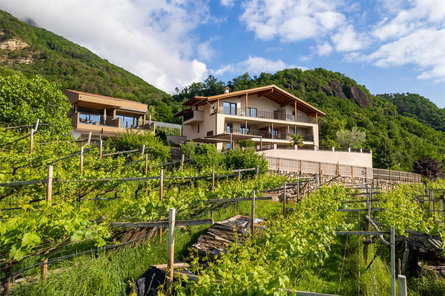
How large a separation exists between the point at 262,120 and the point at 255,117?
2.60ft

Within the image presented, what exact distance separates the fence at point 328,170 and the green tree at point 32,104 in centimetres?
1225

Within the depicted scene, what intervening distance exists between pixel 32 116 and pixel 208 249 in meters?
13.3

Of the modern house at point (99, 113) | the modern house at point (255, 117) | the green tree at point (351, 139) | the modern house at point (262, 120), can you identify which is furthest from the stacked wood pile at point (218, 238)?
the green tree at point (351, 139)

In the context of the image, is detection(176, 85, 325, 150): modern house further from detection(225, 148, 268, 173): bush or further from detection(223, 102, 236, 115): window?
detection(225, 148, 268, 173): bush

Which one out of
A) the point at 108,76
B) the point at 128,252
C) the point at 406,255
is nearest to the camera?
the point at 128,252

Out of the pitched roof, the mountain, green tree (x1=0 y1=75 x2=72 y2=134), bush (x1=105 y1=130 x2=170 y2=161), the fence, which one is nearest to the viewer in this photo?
green tree (x1=0 y1=75 x2=72 y2=134)

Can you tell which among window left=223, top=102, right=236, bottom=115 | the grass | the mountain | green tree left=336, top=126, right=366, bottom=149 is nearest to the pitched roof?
window left=223, top=102, right=236, bottom=115

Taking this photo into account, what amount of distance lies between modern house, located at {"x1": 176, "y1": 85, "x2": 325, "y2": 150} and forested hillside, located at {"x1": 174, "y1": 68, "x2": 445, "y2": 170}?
8.70 meters

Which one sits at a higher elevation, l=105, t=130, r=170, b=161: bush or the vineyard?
l=105, t=130, r=170, b=161: bush

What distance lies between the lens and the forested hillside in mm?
43500

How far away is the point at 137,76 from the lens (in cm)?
7131

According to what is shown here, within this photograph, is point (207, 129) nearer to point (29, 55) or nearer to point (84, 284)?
point (84, 284)

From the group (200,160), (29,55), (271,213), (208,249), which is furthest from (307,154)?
(29,55)

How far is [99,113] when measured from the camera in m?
25.1
